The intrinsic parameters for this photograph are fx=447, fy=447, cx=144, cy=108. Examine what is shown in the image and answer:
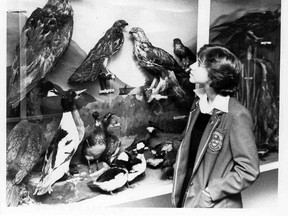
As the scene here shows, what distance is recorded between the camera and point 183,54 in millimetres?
2252

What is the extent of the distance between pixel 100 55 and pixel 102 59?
22 mm

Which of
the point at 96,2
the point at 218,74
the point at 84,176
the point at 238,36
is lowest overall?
the point at 84,176

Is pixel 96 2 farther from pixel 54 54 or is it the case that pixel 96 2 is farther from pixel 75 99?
pixel 75 99

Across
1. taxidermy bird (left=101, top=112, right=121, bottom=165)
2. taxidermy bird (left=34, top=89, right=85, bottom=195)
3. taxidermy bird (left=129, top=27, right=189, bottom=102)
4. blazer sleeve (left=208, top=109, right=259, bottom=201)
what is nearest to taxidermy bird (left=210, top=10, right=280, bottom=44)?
taxidermy bird (left=129, top=27, right=189, bottom=102)

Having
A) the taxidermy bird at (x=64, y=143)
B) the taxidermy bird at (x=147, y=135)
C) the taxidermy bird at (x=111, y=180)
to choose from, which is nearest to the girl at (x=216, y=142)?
the taxidermy bird at (x=147, y=135)

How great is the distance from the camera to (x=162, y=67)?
2.25 metres

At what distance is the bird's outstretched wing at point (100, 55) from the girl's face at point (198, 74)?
0.38 meters

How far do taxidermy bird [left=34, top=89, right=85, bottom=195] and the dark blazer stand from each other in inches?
23.0

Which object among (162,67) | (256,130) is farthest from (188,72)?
(256,130)

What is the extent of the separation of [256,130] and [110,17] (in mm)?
925

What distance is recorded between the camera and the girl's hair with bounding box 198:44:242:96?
84.8 inches

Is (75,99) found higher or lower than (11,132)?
higher

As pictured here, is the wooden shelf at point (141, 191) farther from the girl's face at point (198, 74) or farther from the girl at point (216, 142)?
the girl's face at point (198, 74)

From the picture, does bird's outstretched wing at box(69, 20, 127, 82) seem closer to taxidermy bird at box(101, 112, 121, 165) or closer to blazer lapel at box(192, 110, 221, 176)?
taxidermy bird at box(101, 112, 121, 165)
